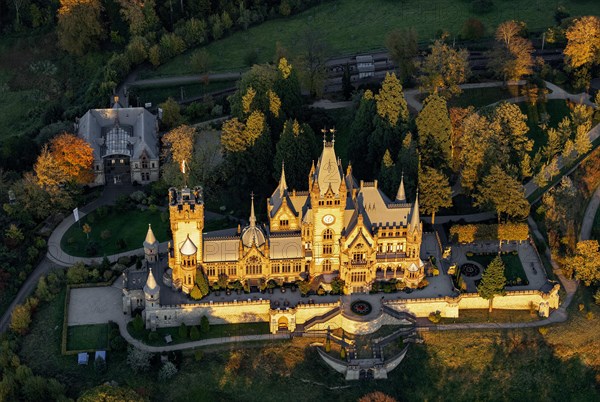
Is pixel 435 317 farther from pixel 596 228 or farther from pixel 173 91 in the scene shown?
pixel 173 91

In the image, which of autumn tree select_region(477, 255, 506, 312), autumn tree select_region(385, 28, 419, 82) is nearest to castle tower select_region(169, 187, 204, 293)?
autumn tree select_region(477, 255, 506, 312)

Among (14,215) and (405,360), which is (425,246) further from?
(14,215)

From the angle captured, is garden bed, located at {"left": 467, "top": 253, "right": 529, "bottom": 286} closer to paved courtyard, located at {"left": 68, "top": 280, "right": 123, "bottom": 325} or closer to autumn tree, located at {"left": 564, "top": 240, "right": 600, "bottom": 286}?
autumn tree, located at {"left": 564, "top": 240, "right": 600, "bottom": 286}

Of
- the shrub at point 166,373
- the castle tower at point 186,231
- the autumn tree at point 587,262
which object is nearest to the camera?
the shrub at point 166,373

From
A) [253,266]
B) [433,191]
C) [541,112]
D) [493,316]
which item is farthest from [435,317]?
[541,112]

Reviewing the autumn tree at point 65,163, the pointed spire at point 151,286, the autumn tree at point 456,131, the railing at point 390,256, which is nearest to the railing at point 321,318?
the railing at point 390,256

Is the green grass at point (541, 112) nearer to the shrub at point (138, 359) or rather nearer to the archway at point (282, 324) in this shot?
the archway at point (282, 324)
